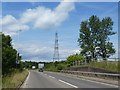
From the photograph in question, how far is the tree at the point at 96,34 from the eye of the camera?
93000mm

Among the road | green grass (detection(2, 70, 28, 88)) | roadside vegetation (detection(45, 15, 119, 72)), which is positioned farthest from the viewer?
roadside vegetation (detection(45, 15, 119, 72))

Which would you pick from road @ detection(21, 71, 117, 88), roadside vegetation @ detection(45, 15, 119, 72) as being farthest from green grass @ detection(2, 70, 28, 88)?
roadside vegetation @ detection(45, 15, 119, 72)

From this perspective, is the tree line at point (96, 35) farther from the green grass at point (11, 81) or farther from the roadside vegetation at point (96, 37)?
the green grass at point (11, 81)

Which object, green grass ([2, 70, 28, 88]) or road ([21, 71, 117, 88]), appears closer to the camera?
green grass ([2, 70, 28, 88])

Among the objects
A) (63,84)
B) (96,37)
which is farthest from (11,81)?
(96,37)

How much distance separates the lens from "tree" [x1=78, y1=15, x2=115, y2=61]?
3661 inches

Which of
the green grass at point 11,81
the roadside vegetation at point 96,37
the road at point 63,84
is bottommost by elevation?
the road at point 63,84

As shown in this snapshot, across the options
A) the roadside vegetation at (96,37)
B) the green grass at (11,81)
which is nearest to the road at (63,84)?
the green grass at (11,81)

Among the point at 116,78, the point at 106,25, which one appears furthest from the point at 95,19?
the point at 116,78

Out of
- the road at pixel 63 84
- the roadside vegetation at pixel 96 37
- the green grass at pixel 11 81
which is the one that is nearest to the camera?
the green grass at pixel 11 81

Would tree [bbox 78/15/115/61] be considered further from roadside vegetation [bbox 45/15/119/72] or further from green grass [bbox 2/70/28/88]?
green grass [bbox 2/70/28/88]

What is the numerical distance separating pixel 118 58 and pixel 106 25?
51.7 meters

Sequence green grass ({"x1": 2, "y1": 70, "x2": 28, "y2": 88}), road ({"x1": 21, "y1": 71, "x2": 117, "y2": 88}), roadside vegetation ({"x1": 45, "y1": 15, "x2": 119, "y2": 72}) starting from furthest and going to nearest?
roadside vegetation ({"x1": 45, "y1": 15, "x2": 119, "y2": 72}) → road ({"x1": 21, "y1": 71, "x2": 117, "y2": 88}) → green grass ({"x1": 2, "y1": 70, "x2": 28, "y2": 88})

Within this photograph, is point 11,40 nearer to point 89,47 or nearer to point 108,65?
point 108,65
